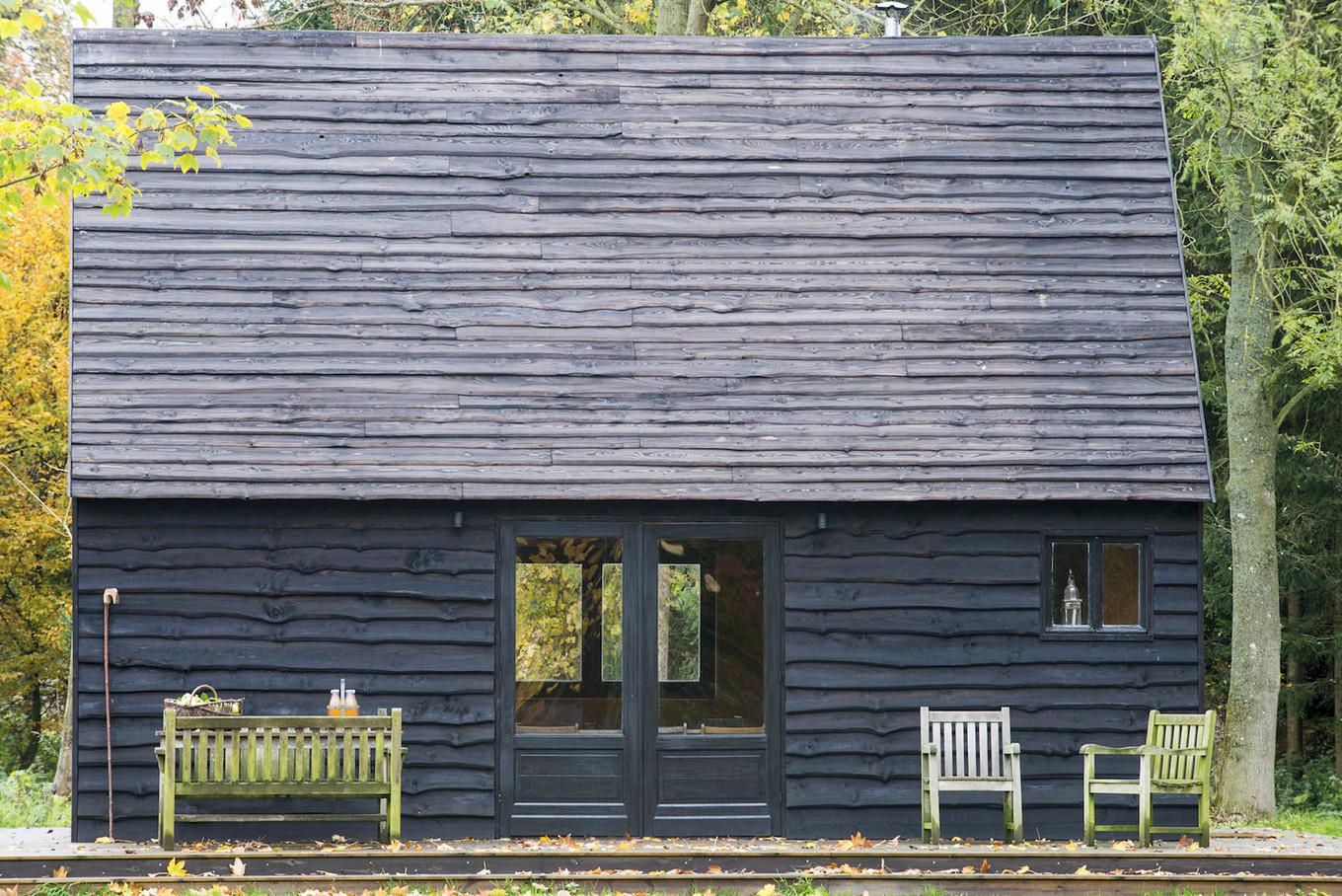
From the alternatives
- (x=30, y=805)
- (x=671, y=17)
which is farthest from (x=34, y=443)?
(x=671, y=17)

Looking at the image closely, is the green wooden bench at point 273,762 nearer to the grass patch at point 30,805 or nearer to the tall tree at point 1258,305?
the grass patch at point 30,805

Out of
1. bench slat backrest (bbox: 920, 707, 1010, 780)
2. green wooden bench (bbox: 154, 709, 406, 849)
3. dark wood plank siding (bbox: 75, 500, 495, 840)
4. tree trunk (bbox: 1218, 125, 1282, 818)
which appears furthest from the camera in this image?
tree trunk (bbox: 1218, 125, 1282, 818)

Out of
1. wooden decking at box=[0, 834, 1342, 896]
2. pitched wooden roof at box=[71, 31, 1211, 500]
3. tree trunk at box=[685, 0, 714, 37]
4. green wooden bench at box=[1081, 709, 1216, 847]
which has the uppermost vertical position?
tree trunk at box=[685, 0, 714, 37]

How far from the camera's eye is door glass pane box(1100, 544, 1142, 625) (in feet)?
29.6

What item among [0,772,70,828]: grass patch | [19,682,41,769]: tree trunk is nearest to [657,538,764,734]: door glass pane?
[0,772,70,828]: grass patch

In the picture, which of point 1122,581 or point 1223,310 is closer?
point 1122,581

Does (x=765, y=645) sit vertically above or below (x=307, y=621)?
below

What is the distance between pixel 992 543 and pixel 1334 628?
8576 millimetres

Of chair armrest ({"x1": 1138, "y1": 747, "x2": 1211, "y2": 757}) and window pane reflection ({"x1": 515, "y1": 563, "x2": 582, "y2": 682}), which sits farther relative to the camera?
window pane reflection ({"x1": 515, "y1": 563, "x2": 582, "y2": 682})

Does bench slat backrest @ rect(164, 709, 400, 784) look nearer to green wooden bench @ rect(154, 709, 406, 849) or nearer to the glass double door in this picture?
green wooden bench @ rect(154, 709, 406, 849)

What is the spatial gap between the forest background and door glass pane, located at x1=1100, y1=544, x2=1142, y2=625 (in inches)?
141

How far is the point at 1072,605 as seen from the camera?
9016 millimetres

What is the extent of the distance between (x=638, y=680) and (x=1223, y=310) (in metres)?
8.20

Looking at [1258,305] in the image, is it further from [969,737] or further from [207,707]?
[207,707]
